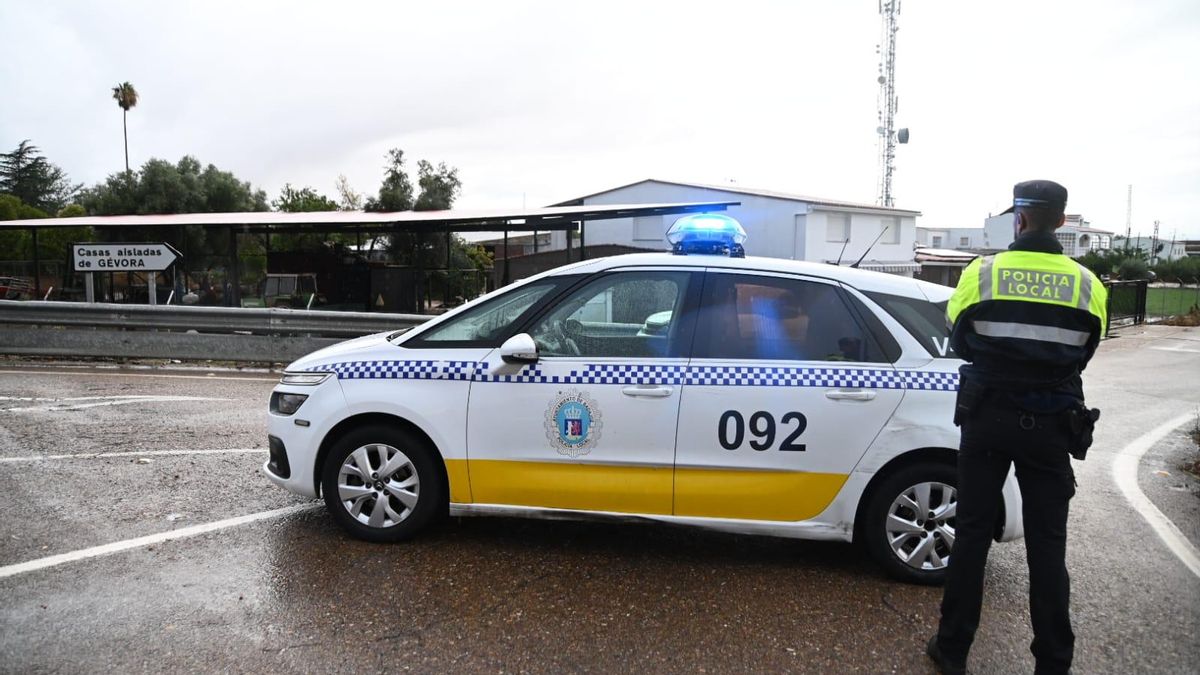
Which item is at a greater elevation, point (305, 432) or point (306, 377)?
point (306, 377)

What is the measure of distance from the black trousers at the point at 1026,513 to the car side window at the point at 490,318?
2255 mm

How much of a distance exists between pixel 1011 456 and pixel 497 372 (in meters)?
2.38

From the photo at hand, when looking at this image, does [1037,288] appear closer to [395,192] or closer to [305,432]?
[305,432]

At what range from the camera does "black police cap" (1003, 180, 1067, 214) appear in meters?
3.04

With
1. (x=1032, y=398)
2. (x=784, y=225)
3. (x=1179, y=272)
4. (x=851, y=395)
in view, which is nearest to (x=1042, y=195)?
(x=1032, y=398)

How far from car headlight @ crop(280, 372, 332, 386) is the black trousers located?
3.20 m

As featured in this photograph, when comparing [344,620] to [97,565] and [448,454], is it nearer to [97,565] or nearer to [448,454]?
[448,454]

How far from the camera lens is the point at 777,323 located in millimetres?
4121

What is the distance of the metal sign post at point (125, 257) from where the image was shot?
1274cm

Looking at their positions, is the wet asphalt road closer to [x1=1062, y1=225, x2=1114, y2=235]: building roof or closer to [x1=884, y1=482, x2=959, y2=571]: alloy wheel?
[x1=884, y1=482, x2=959, y2=571]: alloy wheel

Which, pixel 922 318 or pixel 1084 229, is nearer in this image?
pixel 922 318

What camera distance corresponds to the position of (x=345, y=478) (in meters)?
4.36

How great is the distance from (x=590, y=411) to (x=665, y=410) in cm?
38

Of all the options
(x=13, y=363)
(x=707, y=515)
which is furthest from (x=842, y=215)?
(x=707, y=515)
